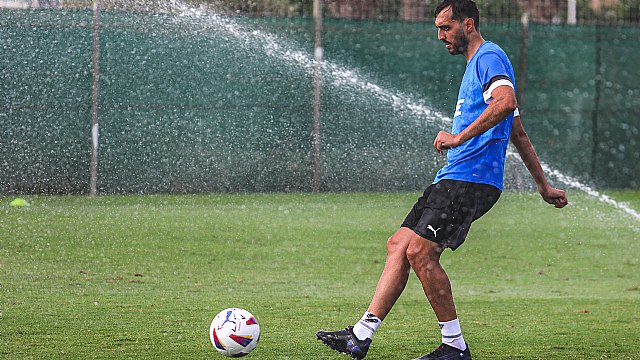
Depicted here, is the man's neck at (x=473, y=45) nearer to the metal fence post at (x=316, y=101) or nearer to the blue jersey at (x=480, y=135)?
the blue jersey at (x=480, y=135)

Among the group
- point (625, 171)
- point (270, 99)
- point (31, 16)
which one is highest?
point (31, 16)

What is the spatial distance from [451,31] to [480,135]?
20.7 inches

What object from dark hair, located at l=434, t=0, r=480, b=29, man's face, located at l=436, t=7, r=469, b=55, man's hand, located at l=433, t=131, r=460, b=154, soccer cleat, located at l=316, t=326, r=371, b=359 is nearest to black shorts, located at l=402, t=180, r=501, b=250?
man's hand, located at l=433, t=131, r=460, b=154

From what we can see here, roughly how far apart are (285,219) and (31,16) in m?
3.82

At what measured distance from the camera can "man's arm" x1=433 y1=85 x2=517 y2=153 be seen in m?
4.64

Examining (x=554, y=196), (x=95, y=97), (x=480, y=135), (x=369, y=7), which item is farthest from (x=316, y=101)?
(x=480, y=135)

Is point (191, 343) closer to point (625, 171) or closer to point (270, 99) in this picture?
point (270, 99)

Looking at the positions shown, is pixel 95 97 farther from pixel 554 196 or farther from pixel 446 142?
pixel 446 142

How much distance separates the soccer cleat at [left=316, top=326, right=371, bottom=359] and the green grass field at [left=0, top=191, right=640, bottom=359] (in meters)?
0.24

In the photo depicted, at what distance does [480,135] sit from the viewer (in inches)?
190

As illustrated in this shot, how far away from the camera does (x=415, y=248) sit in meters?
4.82

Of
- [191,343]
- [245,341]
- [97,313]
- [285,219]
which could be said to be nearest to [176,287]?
[97,313]

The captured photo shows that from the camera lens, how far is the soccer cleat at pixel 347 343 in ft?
15.6

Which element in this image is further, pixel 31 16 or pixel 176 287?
pixel 31 16
